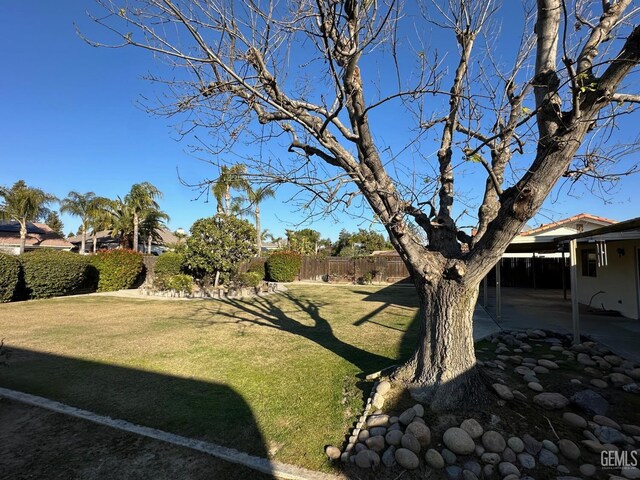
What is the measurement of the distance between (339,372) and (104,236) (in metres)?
50.6

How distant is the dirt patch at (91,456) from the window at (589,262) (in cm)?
1331

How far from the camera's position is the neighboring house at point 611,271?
25.5ft

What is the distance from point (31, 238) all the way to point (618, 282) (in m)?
44.1

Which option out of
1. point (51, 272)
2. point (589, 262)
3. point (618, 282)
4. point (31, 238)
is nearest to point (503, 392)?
point (618, 282)

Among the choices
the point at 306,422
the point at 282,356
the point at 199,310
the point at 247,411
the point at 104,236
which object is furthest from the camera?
the point at 104,236

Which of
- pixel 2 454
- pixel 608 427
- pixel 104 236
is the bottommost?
pixel 2 454

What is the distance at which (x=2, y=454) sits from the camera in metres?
3.06

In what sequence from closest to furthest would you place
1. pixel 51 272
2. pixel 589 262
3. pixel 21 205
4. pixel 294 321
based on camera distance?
pixel 294 321
pixel 589 262
pixel 51 272
pixel 21 205

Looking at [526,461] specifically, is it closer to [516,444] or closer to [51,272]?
[516,444]

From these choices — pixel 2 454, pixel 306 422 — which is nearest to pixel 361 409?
pixel 306 422

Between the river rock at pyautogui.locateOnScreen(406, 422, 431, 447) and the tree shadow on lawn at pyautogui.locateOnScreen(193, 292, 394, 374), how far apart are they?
1.85m

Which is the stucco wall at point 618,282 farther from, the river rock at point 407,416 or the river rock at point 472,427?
the river rock at point 407,416

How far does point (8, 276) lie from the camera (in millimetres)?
11898

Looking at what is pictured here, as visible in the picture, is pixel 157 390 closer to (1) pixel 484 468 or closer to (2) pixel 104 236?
(1) pixel 484 468
